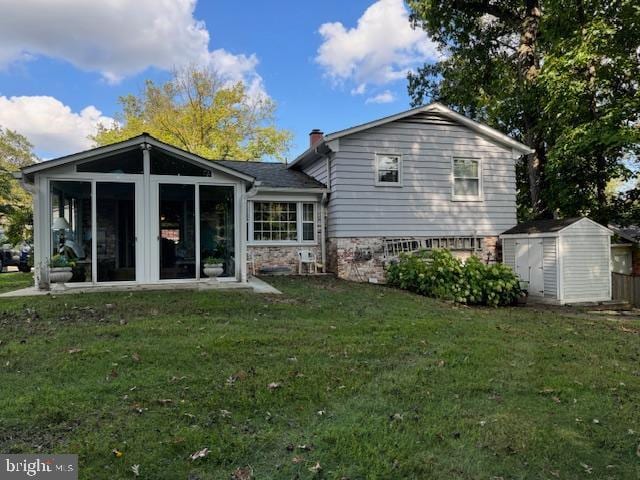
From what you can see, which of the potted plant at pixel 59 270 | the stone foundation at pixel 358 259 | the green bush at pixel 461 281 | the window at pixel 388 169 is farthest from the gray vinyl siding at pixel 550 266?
the potted plant at pixel 59 270

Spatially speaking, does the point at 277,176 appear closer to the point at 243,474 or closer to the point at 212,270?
the point at 212,270

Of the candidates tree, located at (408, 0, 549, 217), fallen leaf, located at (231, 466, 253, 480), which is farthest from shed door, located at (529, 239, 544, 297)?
fallen leaf, located at (231, 466, 253, 480)

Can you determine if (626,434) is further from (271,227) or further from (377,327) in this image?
(271,227)

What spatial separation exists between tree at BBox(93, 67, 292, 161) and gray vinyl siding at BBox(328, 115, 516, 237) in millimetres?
17040

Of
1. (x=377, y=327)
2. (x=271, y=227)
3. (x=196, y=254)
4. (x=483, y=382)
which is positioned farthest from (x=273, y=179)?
(x=483, y=382)

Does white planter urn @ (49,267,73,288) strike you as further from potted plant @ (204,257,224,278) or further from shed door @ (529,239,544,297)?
shed door @ (529,239,544,297)

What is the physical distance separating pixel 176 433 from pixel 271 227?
10.8 meters

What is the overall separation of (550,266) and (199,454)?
1185 centimetres

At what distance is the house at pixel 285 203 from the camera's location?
9.49 metres

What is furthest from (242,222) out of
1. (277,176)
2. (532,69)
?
(532,69)

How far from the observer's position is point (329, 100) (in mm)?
30344

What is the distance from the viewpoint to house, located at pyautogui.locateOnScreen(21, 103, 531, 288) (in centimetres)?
949

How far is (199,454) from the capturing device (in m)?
2.98

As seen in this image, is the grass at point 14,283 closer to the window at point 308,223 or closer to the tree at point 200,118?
the window at point 308,223
